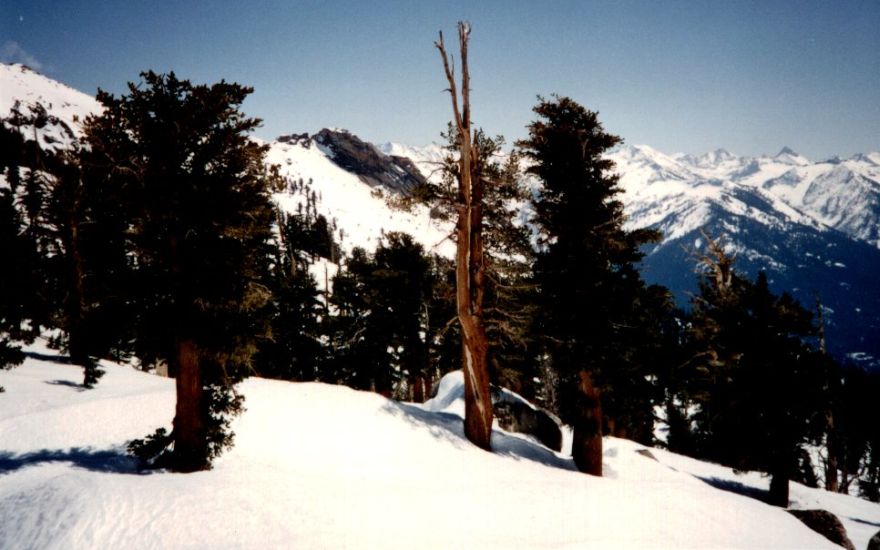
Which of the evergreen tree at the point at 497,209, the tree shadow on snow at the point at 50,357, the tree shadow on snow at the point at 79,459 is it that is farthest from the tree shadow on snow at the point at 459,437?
the tree shadow on snow at the point at 50,357

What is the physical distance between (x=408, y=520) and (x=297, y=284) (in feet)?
93.9

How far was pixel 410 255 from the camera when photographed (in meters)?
30.1

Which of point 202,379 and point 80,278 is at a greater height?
point 80,278

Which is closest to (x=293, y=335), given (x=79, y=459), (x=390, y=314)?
(x=390, y=314)

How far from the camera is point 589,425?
14.0 m

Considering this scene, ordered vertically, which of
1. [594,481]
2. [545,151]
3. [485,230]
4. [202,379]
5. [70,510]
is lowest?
[594,481]

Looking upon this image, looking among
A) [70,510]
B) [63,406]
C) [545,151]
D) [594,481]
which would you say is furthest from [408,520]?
[63,406]

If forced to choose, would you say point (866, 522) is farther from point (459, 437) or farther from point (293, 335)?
point (293, 335)

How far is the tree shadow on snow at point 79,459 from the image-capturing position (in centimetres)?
912

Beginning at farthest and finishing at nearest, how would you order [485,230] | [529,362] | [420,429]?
[529,362], [485,230], [420,429]

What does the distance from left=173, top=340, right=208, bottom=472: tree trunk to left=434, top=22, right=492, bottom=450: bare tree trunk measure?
707 centimetres

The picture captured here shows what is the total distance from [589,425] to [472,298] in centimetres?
623

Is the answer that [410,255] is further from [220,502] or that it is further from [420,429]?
[220,502]

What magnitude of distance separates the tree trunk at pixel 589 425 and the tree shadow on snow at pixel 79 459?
12645 millimetres
